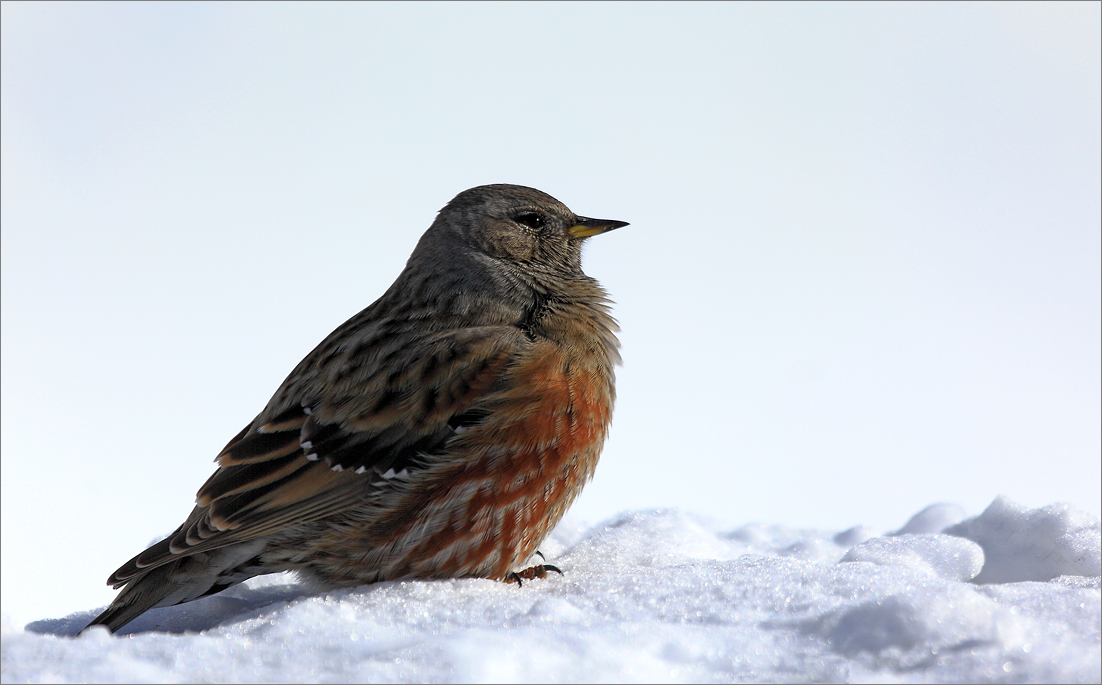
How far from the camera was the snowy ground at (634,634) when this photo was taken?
2.82 m

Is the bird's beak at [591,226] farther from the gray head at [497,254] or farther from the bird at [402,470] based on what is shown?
the bird at [402,470]

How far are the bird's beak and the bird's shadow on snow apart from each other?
2567 millimetres

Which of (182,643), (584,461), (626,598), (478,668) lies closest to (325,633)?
(182,643)

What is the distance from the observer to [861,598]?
3.37 metres

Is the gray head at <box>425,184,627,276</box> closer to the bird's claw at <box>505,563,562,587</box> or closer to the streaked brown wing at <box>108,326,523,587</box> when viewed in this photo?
the streaked brown wing at <box>108,326,523,587</box>

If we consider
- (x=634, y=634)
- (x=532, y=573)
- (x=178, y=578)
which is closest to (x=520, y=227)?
(x=532, y=573)

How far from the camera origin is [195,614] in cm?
427

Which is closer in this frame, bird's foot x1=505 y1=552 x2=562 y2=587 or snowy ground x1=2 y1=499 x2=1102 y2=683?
snowy ground x1=2 y1=499 x2=1102 y2=683

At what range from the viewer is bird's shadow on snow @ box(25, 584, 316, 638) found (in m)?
4.13

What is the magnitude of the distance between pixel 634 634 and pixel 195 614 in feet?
7.64

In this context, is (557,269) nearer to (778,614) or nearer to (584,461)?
(584,461)

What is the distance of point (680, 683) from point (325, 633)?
127 centimetres

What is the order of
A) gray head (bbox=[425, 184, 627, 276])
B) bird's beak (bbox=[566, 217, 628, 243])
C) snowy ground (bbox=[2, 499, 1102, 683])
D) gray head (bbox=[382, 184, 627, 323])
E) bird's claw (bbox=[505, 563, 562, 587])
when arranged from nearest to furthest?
snowy ground (bbox=[2, 499, 1102, 683]) → bird's claw (bbox=[505, 563, 562, 587]) → gray head (bbox=[382, 184, 627, 323]) → gray head (bbox=[425, 184, 627, 276]) → bird's beak (bbox=[566, 217, 628, 243])

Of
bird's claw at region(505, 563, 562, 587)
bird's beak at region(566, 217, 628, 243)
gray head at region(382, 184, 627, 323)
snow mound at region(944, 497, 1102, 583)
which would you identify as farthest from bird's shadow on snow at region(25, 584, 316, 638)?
snow mound at region(944, 497, 1102, 583)
